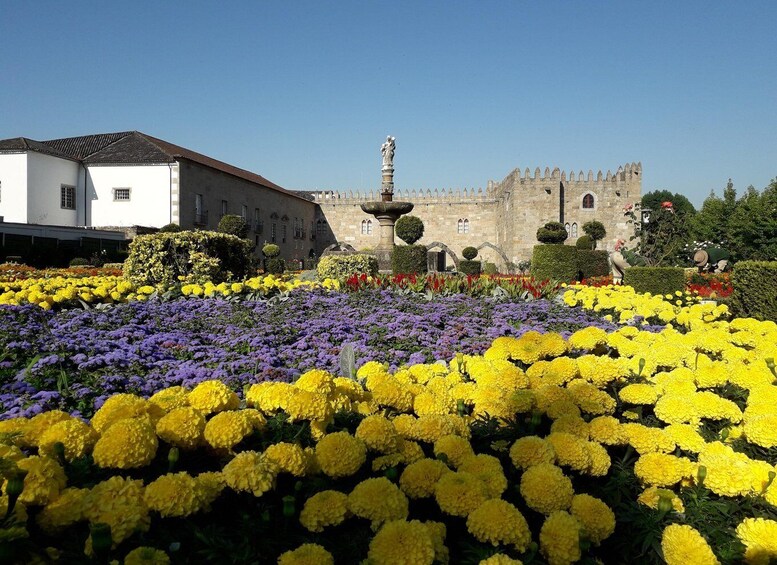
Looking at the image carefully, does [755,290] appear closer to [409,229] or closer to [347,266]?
[347,266]

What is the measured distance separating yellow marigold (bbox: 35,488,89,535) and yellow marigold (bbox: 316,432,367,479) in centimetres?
58

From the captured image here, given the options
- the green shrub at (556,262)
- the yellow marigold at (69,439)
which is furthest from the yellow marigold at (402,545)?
the green shrub at (556,262)

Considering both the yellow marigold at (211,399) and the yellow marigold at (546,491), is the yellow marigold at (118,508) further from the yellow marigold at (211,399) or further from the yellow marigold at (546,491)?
the yellow marigold at (546,491)

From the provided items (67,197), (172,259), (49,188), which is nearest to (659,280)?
(172,259)

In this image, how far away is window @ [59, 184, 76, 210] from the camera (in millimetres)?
27891

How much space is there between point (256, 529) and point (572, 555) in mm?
742

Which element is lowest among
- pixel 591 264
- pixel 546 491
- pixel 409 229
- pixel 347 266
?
pixel 546 491

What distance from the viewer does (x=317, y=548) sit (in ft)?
3.79

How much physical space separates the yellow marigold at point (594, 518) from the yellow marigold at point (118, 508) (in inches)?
40.8

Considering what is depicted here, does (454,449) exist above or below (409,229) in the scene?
below

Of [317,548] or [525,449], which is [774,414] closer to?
[525,449]

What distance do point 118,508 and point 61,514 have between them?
143mm

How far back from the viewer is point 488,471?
1.46m

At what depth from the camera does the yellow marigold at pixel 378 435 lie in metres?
1.61
